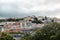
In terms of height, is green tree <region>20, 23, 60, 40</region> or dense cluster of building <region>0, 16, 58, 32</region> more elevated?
green tree <region>20, 23, 60, 40</region>

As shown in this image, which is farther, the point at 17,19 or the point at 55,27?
the point at 17,19

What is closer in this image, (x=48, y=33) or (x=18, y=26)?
(x=48, y=33)

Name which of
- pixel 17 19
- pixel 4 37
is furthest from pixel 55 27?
pixel 17 19

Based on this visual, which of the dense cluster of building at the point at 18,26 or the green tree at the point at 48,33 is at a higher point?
the green tree at the point at 48,33

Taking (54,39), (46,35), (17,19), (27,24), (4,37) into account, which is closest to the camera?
(54,39)

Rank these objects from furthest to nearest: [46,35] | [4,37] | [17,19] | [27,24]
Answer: [17,19]
[27,24]
[4,37]
[46,35]

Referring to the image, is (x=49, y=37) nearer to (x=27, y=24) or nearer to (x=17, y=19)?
(x=27, y=24)

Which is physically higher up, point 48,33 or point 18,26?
point 48,33

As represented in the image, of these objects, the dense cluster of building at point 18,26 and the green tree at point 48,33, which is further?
the dense cluster of building at point 18,26

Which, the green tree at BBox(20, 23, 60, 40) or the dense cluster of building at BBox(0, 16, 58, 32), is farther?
the dense cluster of building at BBox(0, 16, 58, 32)
